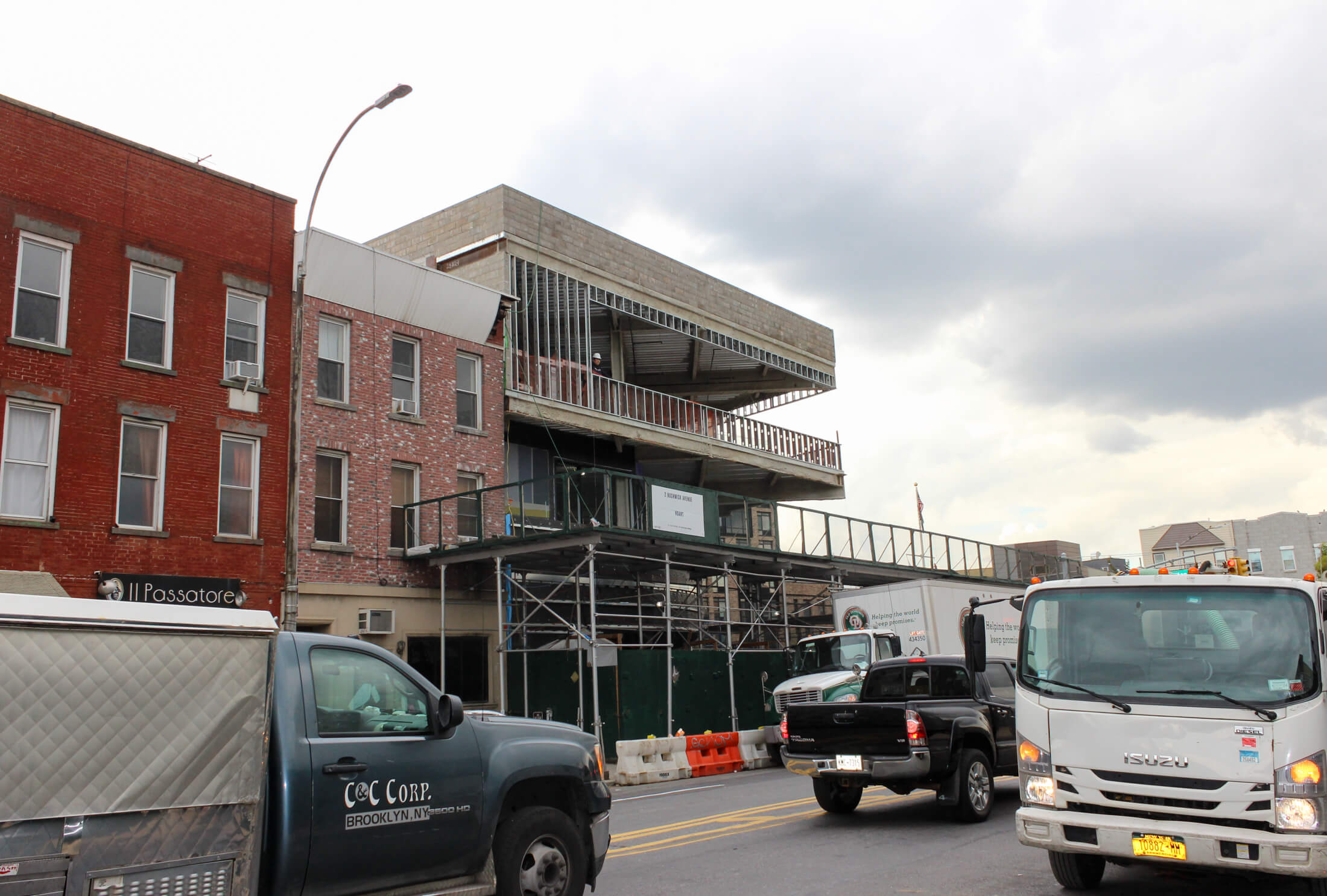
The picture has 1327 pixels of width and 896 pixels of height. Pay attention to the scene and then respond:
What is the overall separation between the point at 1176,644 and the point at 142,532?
17031 mm

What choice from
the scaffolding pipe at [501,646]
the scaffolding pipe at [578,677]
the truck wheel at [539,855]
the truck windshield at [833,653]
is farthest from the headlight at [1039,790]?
the scaffolding pipe at [501,646]

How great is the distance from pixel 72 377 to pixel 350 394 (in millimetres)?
5711

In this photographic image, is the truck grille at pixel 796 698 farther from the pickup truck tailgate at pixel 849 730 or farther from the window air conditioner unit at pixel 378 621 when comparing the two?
the window air conditioner unit at pixel 378 621

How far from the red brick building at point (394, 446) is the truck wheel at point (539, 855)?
49.2 ft

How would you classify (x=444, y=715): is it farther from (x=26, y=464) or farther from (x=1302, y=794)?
(x=26, y=464)

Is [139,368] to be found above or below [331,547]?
above

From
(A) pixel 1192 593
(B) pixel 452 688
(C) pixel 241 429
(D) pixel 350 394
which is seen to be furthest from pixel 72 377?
(A) pixel 1192 593

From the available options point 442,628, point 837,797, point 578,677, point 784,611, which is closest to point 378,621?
point 442,628

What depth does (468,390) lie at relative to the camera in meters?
25.5

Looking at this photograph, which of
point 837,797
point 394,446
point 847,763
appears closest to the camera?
point 847,763

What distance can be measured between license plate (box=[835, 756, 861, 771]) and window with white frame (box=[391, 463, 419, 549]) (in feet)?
45.4

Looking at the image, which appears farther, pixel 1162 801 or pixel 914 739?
pixel 914 739

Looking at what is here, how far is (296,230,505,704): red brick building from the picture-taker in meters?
22.0

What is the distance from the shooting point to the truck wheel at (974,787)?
11141 millimetres
